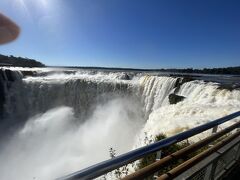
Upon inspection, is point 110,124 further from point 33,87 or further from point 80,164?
point 33,87

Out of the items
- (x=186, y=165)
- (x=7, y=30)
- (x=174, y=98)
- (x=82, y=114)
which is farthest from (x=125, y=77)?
(x=7, y=30)

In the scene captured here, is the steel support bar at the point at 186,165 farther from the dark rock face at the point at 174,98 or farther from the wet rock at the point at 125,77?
the wet rock at the point at 125,77

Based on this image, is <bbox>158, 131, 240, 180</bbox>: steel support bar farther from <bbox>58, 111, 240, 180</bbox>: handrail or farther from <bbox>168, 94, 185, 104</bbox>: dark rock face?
<bbox>168, 94, 185, 104</bbox>: dark rock face

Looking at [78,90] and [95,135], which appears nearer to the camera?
[95,135]

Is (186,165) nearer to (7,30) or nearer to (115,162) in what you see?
(115,162)

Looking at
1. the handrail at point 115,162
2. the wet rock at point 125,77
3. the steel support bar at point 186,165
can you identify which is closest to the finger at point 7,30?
the handrail at point 115,162

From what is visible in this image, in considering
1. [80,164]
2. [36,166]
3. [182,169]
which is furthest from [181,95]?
[182,169]
